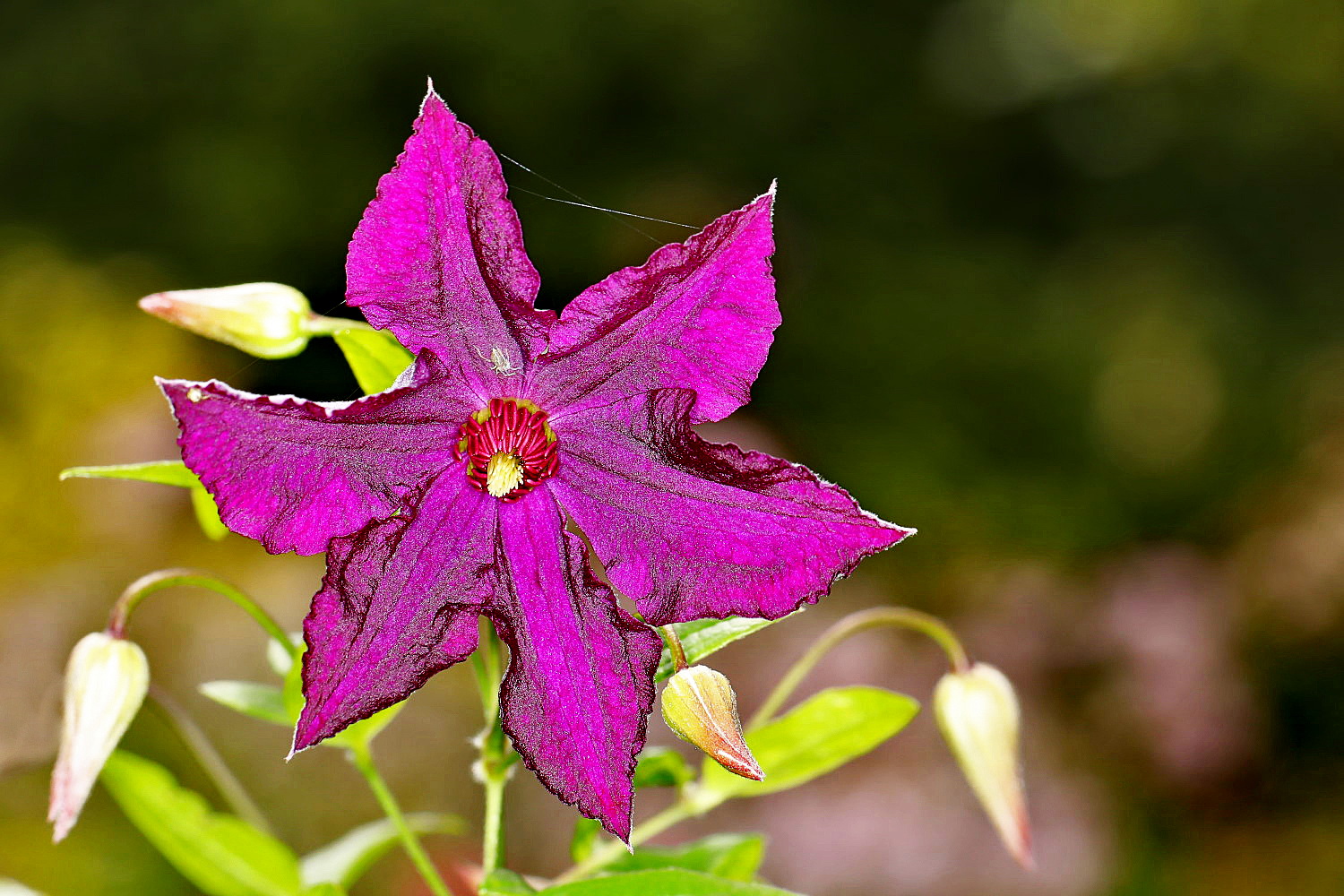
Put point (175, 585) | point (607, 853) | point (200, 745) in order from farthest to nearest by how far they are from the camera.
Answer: point (200, 745) < point (607, 853) < point (175, 585)

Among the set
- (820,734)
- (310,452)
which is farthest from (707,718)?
(820,734)

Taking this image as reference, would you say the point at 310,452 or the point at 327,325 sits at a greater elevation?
the point at 327,325

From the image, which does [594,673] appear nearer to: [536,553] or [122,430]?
[536,553]

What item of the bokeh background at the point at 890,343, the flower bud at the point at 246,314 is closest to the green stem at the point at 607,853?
the flower bud at the point at 246,314

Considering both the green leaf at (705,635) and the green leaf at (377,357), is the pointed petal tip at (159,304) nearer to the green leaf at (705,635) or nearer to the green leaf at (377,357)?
the green leaf at (377,357)

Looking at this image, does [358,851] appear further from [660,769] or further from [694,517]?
[694,517]

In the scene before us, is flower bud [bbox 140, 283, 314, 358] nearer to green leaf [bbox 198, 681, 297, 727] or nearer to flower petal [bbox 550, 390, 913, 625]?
flower petal [bbox 550, 390, 913, 625]

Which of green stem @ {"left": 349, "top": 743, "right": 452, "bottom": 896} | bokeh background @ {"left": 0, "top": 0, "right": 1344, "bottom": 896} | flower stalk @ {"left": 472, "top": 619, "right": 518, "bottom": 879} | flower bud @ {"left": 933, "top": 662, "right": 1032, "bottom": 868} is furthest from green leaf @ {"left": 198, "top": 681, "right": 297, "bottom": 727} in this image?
bokeh background @ {"left": 0, "top": 0, "right": 1344, "bottom": 896}
